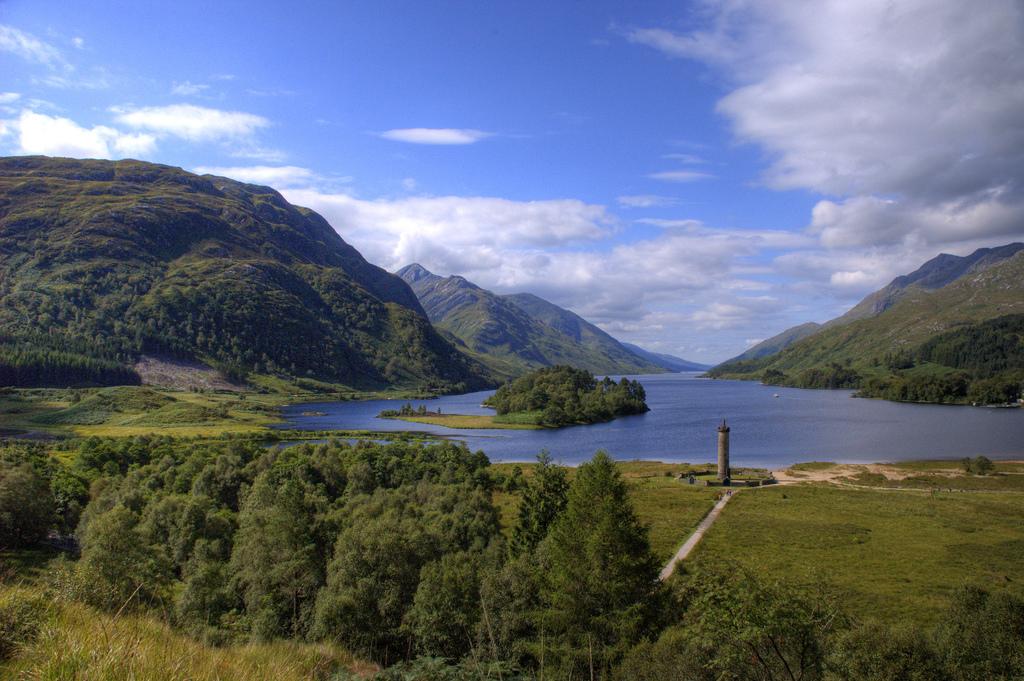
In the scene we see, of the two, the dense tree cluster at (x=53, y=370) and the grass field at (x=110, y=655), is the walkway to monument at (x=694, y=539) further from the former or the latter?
the dense tree cluster at (x=53, y=370)

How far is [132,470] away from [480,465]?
128 feet

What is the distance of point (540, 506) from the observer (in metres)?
43.9

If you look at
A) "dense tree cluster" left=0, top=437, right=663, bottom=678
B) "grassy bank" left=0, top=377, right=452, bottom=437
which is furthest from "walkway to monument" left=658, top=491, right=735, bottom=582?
"grassy bank" left=0, top=377, right=452, bottom=437

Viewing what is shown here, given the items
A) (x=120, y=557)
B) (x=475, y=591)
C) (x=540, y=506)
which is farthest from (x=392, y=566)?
(x=120, y=557)

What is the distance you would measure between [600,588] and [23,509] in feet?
157

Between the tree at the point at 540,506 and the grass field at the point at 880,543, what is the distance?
34.7ft

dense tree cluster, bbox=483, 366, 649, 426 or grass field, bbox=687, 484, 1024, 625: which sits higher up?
dense tree cluster, bbox=483, 366, 649, 426

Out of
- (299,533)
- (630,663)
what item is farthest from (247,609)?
(630,663)

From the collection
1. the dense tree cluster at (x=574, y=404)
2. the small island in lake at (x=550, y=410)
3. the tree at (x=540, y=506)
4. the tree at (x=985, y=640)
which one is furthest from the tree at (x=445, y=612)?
the dense tree cluster at (x=574, y=404)

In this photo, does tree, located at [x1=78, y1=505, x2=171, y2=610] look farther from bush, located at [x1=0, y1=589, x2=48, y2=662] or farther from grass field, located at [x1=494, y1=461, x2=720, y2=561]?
grass field, located at [x1=494, y1=461, x2=720, y2=561]

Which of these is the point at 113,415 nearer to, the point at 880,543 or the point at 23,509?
the point at 23,509

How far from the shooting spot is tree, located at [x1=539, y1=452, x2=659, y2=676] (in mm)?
26000

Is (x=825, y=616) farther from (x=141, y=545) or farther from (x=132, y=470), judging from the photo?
(x=132, y=470)

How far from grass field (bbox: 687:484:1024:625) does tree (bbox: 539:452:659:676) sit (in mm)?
5411
